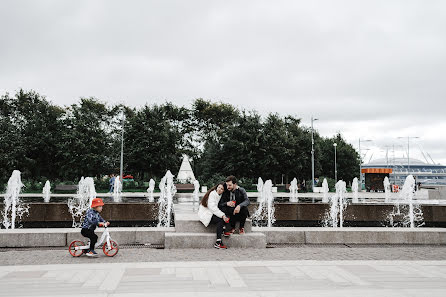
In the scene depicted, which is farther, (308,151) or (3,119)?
(308,151)

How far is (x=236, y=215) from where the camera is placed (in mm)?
8391

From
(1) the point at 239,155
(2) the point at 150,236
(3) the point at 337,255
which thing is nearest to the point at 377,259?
(3) the point at 337,255

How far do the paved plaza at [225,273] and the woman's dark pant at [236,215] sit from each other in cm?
74

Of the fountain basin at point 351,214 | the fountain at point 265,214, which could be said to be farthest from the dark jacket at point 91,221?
the fountain basin at point 351,214

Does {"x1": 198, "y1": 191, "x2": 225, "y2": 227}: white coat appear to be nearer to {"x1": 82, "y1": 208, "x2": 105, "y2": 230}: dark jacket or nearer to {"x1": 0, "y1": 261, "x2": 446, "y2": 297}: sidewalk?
{"x1": 0, "y1": 261, "x2": 446, "y2": 297}: sidewalk

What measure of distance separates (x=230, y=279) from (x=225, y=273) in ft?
1.13

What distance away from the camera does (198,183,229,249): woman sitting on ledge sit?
8078 mm

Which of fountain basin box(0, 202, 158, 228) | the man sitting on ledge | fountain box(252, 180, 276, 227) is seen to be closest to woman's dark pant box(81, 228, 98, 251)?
the man sitting on ledge

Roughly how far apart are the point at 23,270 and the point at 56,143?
37.2 metres

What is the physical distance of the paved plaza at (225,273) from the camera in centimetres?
484

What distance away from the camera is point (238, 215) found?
8.40 m

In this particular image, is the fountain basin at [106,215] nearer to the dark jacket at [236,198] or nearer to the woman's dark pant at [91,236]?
the dark jacket at [236,198]

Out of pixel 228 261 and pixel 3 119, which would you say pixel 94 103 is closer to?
pixel 3 119

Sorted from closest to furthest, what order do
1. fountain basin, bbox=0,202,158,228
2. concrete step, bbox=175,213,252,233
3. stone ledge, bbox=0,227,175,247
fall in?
stone ledge, bbox=0,227,175,247 → concrete step, bbox=175,213,252,233 → fountain basin, bbox=0,202,158,228
